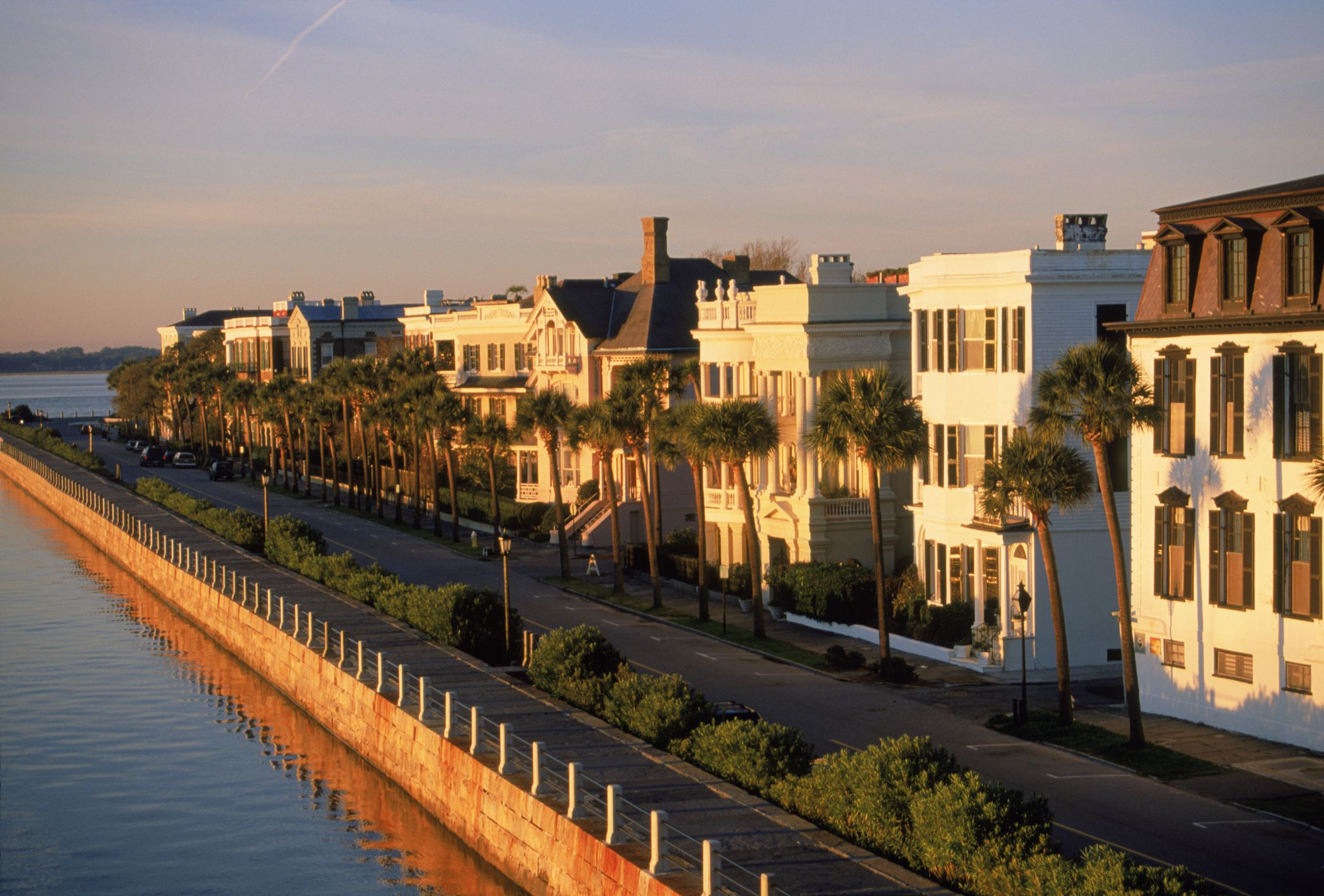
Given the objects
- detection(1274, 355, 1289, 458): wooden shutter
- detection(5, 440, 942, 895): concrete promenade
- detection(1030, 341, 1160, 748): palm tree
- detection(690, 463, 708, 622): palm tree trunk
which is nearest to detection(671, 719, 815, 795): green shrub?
detection(5, 440, 942, 895): concrete promenade

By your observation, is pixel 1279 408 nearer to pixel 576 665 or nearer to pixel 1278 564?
pixel 1278 564

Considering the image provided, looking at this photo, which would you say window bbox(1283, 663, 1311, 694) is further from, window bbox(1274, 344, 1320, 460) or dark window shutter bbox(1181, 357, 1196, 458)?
dark window shutter bbox(1181, 357, 1196, 458)

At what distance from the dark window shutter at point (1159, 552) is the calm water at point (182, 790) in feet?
55.5

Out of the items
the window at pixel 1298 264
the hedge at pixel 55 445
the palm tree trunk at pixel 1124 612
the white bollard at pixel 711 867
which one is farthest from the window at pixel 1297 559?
the hedge at pixel 55 445

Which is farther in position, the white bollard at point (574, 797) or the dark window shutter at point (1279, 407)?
the dark window shutter at point (1279, 407)

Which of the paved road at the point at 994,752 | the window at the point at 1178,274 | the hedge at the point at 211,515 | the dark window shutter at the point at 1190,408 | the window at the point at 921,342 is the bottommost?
the paved road at the point at 994,752

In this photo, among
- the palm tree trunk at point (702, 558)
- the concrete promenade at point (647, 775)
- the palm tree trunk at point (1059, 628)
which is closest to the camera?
the concrete promenade at point (647, 775)

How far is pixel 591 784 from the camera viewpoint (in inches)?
1033

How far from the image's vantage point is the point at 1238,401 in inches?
1330

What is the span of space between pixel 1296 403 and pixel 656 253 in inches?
1853

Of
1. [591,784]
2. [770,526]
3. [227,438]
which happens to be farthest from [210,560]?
[227,438]

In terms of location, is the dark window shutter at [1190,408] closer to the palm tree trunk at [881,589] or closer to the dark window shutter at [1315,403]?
the dark window shutter at [1315,403]

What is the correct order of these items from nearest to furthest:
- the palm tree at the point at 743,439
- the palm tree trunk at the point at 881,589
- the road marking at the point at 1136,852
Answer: the road marking at the point at 1136,852
the palm tree trunk at the point at 881,589
the palm tree at the point at 743,439

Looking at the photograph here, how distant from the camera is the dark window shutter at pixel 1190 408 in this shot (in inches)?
1378
